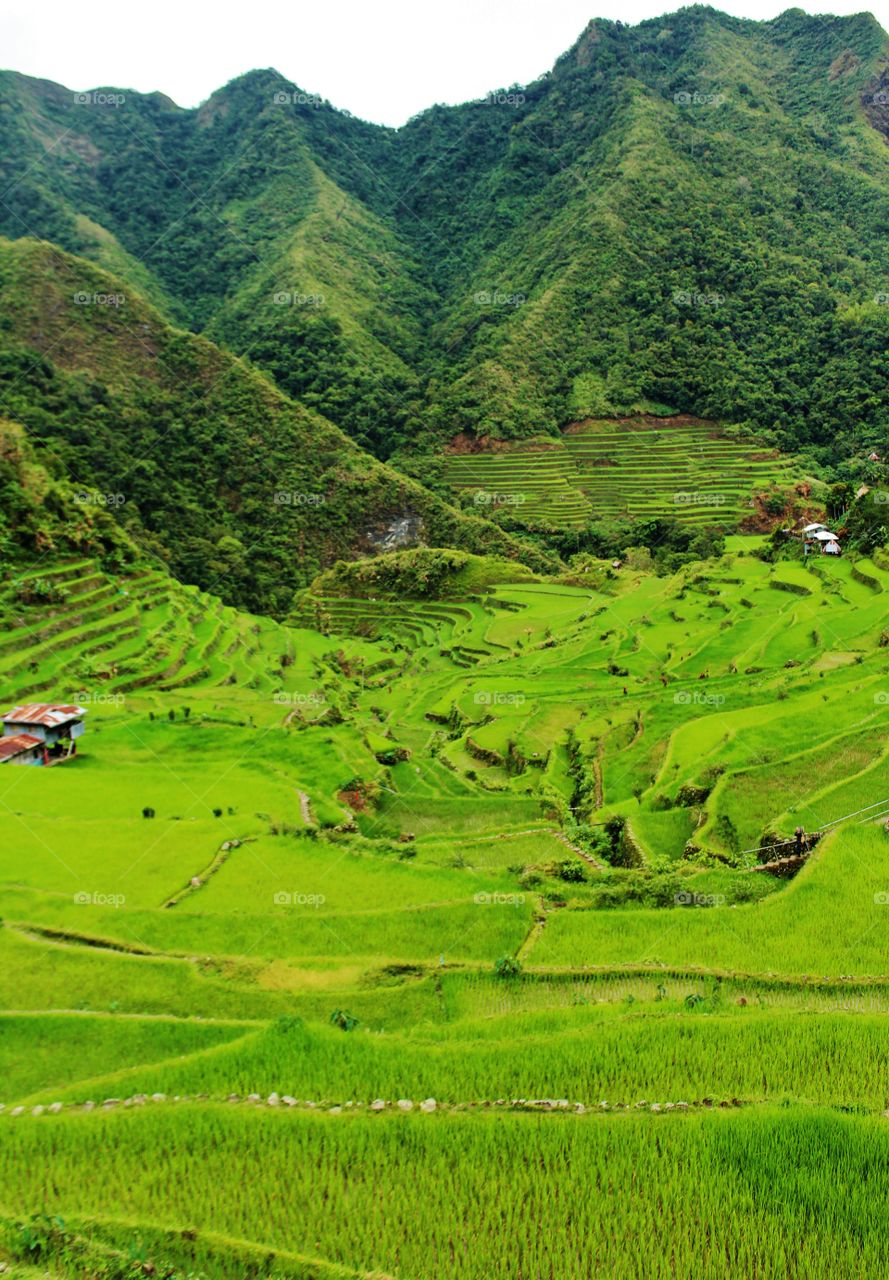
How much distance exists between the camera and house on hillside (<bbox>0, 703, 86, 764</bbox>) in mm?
16859

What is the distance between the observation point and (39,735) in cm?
1727

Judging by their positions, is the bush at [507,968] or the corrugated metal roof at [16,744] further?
the corrugated metal roof at [16,744]

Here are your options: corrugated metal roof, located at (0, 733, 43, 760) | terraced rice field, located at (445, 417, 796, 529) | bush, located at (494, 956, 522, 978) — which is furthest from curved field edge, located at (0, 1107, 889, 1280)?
terraced rice field, located at (445, 417, 796, 529)

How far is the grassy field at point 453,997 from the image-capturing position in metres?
4.38

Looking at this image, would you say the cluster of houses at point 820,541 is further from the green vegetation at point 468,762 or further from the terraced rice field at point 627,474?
the terraced rice field at point 627,474

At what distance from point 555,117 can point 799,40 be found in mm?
32461

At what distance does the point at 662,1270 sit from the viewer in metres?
4.05

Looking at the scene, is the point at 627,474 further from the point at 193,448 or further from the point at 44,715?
the point at 44,715

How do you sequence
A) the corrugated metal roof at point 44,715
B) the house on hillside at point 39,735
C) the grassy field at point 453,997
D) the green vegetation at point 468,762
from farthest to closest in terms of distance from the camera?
1. the corrugated metal roof at point 44,715
2. the house on hillside at point 39,735
3. the green vegetation at point 468,762
4. the grassy field at point 453,997

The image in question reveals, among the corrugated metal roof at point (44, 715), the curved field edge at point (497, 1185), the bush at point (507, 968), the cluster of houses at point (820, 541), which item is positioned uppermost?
the cluster of houses at point (820, 541)

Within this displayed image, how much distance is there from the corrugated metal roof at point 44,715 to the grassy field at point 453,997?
94 cm

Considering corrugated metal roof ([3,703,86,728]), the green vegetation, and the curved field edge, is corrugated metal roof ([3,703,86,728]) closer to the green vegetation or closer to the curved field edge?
the green vegetation

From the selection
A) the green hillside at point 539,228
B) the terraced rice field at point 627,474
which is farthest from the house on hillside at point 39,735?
the green hillside at point 539,228

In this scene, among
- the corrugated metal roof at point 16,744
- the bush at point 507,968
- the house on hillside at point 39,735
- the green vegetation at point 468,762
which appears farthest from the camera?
the house on hillside at point 39,735
